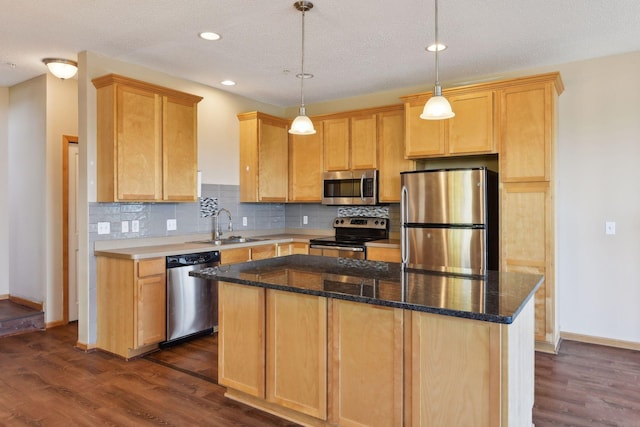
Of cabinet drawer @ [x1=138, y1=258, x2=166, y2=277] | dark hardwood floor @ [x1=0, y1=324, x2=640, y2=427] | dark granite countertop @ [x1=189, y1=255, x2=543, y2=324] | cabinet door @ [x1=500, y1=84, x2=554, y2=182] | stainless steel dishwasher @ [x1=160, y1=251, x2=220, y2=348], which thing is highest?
cabinet door @ [x1=500, y1=84, x2=554, y2=182]

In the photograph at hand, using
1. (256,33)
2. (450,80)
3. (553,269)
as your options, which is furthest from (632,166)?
(256,33)

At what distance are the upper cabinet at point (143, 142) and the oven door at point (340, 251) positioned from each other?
152 centimetres

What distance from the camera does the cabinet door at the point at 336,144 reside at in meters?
5.09

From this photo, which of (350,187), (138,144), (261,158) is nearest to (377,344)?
(138,144)

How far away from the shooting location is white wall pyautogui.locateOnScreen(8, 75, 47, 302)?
4.55 metres

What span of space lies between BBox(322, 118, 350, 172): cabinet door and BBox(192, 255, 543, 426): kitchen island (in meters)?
2.44

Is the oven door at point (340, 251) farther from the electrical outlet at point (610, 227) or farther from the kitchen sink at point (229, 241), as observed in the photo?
the electrical outlet at point (610, 227)

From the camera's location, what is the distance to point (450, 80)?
459 cm

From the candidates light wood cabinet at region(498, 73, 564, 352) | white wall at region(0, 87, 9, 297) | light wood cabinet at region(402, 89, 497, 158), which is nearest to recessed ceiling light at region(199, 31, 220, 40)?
light wood cabinet at region(402, 89, 497, 158)

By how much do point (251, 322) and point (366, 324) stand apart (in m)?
0.78

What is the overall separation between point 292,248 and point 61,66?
2949mm

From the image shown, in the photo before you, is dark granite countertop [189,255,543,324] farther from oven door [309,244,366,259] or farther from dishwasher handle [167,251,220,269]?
oven door [309,244,366,259]

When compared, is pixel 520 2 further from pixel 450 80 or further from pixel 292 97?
pixel 292 97

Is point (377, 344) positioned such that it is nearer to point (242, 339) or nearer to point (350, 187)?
point (242, 339)
